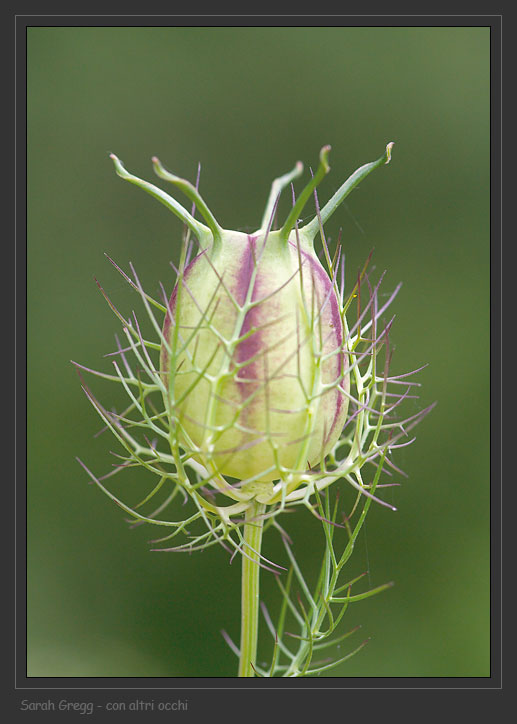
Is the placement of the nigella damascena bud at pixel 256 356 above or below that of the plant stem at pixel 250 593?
above

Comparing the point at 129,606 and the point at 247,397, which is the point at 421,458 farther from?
the point at 247,397

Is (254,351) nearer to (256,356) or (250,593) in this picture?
(256,356)

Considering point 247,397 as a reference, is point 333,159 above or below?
above

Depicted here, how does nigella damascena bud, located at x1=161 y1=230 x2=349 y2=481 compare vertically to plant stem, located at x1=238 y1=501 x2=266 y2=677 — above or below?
above

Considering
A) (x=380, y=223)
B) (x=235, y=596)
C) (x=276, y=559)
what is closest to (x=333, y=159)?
(x=380, y=223)

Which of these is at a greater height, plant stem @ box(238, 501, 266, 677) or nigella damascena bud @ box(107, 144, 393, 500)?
nigella damascena bud @ box(107, 144, 393, 500)

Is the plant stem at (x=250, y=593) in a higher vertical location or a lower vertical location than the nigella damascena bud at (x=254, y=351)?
lower

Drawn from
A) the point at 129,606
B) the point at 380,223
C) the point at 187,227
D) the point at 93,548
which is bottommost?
the point at 129,606

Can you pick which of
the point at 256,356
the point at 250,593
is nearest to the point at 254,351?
the point at 256,356
